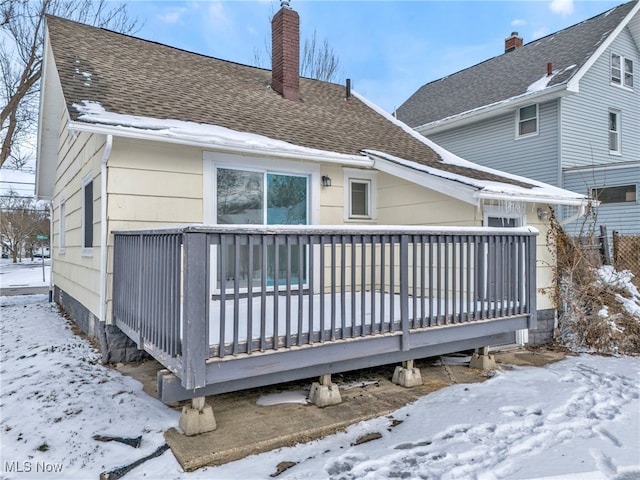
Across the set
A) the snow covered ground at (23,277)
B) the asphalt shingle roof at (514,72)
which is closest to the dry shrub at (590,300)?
the asphalt shingle roof at (514,72)

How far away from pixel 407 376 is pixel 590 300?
3.72m

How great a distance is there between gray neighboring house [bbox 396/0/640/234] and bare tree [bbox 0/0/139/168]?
1232 centimetres

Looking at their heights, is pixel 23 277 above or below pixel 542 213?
below

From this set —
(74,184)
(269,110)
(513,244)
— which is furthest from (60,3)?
(513,244)

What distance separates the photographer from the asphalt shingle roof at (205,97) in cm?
572

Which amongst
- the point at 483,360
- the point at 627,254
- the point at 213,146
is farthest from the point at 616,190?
the point at 213,146

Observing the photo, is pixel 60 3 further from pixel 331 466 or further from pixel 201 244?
pixel 331 466

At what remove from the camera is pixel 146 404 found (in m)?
3.73

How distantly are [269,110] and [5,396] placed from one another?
5.27 metres

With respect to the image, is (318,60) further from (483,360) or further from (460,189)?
(483,360)

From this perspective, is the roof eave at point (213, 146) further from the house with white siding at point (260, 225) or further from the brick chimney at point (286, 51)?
the brick chimney at point (286, 51)

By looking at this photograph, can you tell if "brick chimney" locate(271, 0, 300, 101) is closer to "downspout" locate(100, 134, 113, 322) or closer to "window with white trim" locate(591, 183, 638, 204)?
"downspout" locate(100, 134, 113, 322)

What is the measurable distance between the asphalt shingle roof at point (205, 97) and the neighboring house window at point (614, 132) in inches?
342

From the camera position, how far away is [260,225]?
10.9 feet
